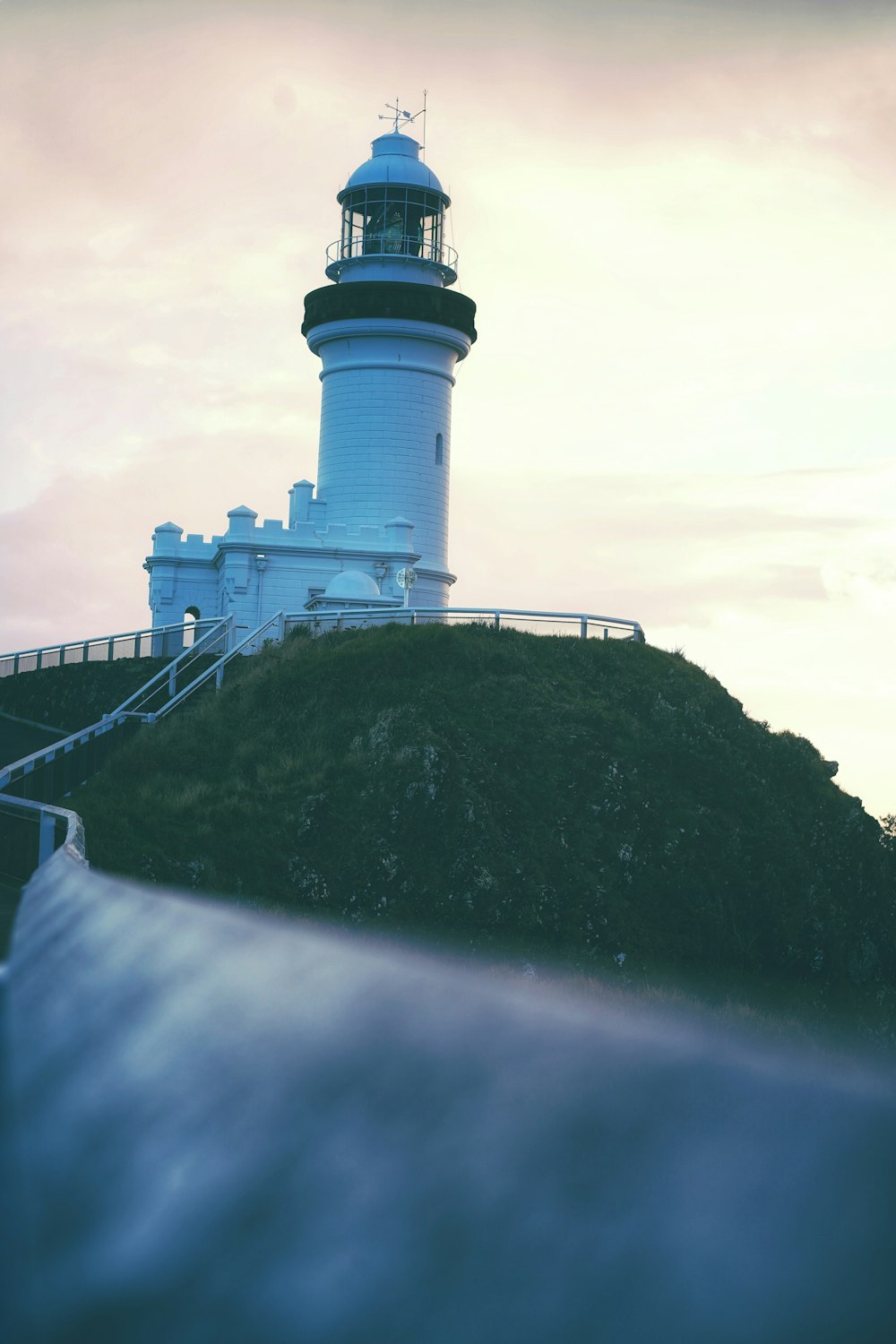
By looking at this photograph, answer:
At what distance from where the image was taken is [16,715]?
39219 millimetres

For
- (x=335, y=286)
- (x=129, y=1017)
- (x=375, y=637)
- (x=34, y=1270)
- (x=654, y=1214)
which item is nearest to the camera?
(x=654, y=1214)

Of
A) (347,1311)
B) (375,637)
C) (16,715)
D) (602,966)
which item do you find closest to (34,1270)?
(347,1311)

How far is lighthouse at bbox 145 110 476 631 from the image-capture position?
43.2 m

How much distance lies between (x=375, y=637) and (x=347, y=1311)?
29336 mm

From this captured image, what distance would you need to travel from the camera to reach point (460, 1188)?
3402 millimetres

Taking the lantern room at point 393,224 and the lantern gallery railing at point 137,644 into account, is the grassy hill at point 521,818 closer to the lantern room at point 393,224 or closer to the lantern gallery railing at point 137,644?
the lantern gallery railing at point 137,644

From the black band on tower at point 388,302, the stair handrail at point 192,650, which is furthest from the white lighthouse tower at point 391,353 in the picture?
the stair handrail at point 192,650

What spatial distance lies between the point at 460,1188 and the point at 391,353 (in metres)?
43.0

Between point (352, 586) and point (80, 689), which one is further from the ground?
point (352, 586)

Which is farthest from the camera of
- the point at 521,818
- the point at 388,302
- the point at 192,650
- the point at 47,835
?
the point at 388,302

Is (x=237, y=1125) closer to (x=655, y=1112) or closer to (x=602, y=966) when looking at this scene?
(x=655, y=1112)

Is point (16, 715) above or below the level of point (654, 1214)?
above

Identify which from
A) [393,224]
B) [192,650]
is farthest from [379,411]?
[192,650]

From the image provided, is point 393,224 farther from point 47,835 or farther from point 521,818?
point 47,835
